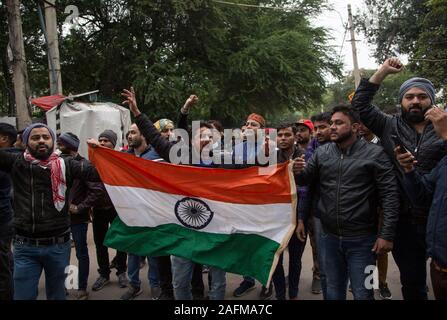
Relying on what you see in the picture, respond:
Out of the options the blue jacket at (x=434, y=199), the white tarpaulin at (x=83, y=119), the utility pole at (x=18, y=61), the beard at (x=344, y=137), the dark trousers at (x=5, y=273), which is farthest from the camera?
the white tarpaulin at (x=83, y=119)

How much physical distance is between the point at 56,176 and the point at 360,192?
245cm

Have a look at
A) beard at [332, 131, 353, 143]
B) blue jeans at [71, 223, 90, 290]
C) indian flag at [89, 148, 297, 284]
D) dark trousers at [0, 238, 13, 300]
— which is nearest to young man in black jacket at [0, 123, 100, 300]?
dark trousers at [0, 238, 13, 300]

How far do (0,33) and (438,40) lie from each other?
17.2 m

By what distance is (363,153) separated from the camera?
320 centimetres

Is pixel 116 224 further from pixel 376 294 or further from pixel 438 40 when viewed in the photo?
pixel 438 40

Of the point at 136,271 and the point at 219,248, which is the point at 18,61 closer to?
the point at 136,271

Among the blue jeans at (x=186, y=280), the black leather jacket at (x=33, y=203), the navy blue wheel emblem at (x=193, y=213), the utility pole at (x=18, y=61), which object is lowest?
the blue jeans at (x=186, y=280)

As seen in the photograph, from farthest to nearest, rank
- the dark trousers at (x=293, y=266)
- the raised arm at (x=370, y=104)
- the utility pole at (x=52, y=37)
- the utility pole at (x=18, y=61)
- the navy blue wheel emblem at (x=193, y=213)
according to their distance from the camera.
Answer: the utility pole at (x=52, y=37)
the utility pole at (x=18, y=61)
the dark trousers at (x=293, y=266)
the navy blue wheel emblem at (x=193, y=213)
the raised arm at (x=370, y=104)

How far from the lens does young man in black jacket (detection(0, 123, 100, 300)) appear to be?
132 inches

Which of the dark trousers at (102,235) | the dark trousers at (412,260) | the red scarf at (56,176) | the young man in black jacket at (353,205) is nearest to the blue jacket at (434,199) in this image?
the young man in black jacket at (353,205)

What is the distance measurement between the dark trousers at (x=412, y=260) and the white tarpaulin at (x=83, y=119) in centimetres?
763

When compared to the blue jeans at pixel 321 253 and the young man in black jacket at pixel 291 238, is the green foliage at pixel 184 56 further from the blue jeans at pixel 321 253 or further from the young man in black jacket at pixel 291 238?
the blue jeans at pixel 321 253

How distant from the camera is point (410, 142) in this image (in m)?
3.19

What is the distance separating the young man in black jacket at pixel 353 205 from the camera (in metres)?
3.09
